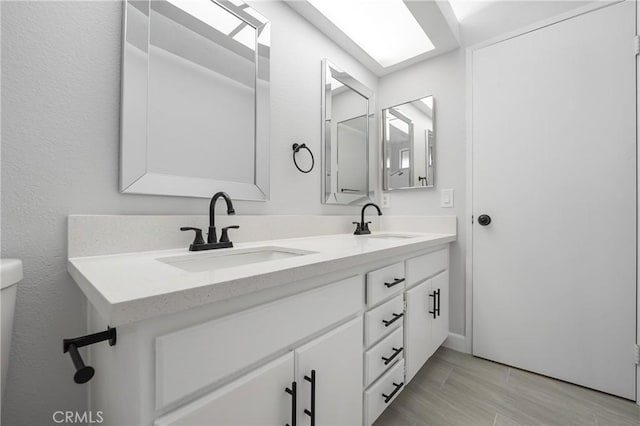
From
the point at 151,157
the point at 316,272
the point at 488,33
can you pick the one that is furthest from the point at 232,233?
the point at 488,33

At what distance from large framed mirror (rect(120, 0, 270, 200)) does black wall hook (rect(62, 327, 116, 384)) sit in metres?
0.57

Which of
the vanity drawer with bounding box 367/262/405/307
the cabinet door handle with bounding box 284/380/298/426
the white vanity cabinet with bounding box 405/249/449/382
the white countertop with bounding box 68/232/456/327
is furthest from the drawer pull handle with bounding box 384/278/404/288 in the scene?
the cabinet door handle with bounding box 284/380/298/426

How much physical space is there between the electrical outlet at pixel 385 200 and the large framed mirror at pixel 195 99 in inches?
46.8

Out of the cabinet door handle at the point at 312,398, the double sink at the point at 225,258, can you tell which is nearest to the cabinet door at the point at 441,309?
the double sink at the point at 225,258

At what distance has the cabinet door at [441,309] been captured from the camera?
1.62 meters

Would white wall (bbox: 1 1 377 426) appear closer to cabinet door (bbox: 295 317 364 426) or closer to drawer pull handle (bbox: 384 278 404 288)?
cabinet door (bbox: 295 317 364 426)

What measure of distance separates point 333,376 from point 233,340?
16.7 inches

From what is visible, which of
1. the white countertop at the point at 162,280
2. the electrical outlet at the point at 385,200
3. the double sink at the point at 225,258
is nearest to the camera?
the white countertop at the point at 162,280

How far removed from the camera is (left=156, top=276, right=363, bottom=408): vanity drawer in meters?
0.51

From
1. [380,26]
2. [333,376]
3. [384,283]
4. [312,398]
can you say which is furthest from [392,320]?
[380,26]

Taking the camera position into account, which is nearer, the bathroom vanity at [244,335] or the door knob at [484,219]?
the bathroom vanity at [244,335]

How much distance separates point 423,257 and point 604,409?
109 cm

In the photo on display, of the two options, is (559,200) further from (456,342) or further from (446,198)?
(456,342)

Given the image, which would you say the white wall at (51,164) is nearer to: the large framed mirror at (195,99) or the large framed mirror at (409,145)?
the large framed mirror at (195,99)
